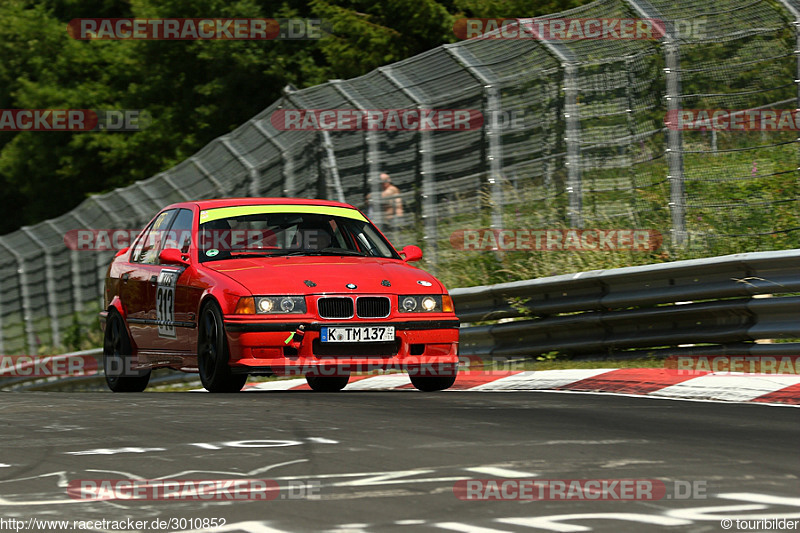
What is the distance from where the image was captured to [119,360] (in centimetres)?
1253

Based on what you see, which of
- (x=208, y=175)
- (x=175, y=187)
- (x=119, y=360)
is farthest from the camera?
(x=175, y=187)

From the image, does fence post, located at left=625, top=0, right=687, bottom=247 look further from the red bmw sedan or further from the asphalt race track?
the asphalt race track

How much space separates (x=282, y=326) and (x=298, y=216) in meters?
1.81

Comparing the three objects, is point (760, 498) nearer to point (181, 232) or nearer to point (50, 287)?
point (181, 232)

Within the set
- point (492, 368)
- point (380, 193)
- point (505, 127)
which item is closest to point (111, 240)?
point (380, 193)

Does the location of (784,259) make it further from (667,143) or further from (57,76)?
(57,76)

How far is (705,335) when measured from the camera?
11078 mm

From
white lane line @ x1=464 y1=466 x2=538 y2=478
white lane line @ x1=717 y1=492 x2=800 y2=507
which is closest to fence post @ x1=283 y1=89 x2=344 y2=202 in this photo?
white lane line @ x1=464 y1=466 x2=538 y2=478

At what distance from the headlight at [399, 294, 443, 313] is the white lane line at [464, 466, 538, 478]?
14.0 ft

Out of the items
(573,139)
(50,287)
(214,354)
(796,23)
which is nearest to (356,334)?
(214,354)

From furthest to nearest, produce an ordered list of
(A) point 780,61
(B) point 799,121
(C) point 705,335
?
(A) point 780,61
(B) point 799,121
(C) point 705,335

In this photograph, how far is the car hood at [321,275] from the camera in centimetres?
1021

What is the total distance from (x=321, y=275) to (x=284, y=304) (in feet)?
1.28

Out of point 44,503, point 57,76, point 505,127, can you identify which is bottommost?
point 44,503
